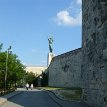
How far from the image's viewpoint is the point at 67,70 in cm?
7512

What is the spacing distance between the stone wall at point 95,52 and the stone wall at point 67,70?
37.7m

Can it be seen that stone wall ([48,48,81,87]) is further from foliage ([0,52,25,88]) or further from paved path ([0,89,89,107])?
paved path ([0,89,89,107])

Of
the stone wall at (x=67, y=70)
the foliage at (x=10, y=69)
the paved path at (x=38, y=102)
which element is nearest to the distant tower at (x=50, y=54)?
the stone wall at (x=67, y=70)

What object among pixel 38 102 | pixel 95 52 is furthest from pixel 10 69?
pixel 95 52

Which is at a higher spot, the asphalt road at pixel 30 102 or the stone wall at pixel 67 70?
the stone wall at pixel 67 70

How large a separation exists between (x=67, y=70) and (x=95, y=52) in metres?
52.8

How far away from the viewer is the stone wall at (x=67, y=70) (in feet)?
220

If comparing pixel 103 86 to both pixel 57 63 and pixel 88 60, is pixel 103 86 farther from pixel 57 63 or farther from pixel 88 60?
pixel 57 63

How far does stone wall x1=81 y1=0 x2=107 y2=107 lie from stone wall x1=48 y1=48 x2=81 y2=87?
3769 centimetres

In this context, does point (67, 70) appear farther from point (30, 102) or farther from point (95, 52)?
point (95, 52)

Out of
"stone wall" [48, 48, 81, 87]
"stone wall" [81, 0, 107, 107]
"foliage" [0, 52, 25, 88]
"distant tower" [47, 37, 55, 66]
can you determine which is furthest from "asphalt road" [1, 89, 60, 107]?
"distant tower" [47, 37, 55, 66]

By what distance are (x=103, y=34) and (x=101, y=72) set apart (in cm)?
201

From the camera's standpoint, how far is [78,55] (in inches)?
2635

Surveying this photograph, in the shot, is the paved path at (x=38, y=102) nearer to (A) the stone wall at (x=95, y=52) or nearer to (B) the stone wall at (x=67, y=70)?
(A) the stone wall at (x=95, y=52)
